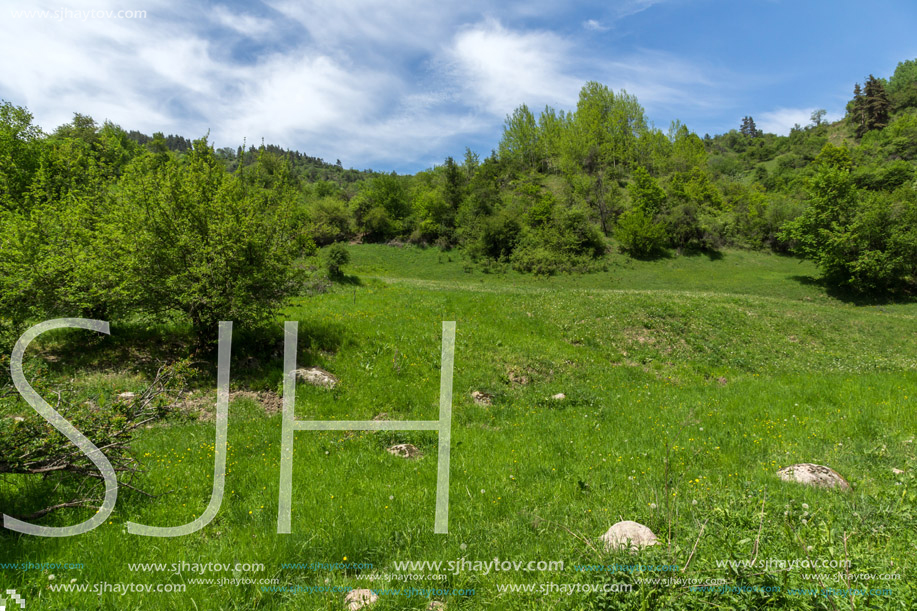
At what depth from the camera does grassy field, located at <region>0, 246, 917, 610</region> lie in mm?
3775

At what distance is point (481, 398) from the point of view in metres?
12.6

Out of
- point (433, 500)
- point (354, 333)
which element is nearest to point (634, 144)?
point (354, 333)

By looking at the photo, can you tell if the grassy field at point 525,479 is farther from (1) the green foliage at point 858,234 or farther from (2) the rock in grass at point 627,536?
(1) the green foliage at point 858,234

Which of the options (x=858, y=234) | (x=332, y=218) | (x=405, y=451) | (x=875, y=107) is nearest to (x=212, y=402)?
(x=405, y=451)

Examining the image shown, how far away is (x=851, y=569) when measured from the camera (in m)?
3.39

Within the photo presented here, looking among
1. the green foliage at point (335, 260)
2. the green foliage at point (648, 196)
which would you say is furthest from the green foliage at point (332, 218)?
the green foliage at point (648, 196)

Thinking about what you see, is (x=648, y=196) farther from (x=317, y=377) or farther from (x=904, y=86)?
(x=904, y=86)

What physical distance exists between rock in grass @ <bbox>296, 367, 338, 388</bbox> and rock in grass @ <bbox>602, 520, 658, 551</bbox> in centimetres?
902

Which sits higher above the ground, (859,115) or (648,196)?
(859,115)

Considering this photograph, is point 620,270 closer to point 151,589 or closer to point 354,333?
point 354,333

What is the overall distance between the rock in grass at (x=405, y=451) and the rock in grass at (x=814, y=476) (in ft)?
21.8

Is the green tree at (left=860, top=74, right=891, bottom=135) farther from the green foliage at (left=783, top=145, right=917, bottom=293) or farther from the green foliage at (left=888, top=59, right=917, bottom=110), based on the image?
the green foliage at (left=783, top=145, right=917, bottom=293)

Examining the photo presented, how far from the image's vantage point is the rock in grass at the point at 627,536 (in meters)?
4.20

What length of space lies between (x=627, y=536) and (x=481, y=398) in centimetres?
829
